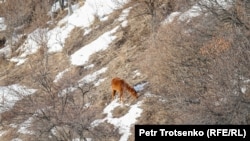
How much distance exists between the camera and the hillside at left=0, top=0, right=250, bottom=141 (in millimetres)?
16109

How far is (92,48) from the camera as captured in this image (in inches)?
1315

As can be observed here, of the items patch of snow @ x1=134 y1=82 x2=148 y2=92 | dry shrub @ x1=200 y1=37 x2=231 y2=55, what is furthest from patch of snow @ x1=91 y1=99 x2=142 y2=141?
dry shrub @ x1=200 y1=37 x2=231 y2=55

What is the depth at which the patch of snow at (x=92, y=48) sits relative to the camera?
32.5 meters

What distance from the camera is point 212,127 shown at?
13.8 m

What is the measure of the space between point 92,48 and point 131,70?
7.77m

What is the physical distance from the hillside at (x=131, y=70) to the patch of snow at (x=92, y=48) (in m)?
0.09

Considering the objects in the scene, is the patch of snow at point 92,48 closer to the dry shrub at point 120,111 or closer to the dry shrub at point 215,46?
the dry shrub at point 120,111

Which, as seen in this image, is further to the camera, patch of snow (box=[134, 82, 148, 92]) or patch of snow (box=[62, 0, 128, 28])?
patch of snow (box=[62, 0, 128, 28])

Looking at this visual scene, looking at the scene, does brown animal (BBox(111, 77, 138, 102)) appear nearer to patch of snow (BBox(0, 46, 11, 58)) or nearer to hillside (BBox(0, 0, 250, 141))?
hillside (BBox(0, 0, 250, 141))

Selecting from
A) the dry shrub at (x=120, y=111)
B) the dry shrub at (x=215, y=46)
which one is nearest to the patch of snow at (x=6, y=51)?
the dry shrub at (x=120, y=111)

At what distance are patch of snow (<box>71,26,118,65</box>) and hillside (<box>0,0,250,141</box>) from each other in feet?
0.29

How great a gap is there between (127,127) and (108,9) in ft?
59.1

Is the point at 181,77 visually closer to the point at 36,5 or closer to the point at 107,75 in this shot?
the point at 107,75

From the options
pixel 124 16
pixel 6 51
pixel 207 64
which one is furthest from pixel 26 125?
pixel 6 51
